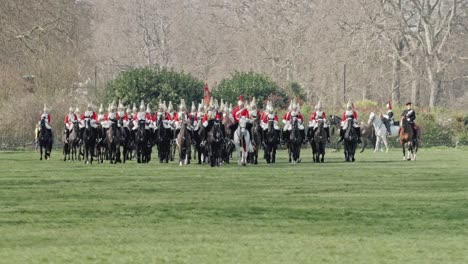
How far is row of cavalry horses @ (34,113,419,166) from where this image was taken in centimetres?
4584

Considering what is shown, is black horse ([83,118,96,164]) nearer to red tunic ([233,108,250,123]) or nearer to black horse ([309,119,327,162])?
red tunic ([233,108,250,123])

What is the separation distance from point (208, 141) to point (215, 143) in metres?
0.34

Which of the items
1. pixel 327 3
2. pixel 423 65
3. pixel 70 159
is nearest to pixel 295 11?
pixel 327 3

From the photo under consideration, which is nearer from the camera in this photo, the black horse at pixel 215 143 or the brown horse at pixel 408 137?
the black horse at pixel 215 143

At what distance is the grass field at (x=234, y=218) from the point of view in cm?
1669

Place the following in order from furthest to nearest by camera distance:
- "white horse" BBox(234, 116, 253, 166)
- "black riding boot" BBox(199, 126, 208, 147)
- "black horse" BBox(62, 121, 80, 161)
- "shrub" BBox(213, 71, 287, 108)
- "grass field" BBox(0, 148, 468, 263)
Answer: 1. "shrub" BBox(213, 71, 287, 108)
2. "black horse" BBox(62, 121, 80, 161)
3. "white horse" BBox(234, 116, 253, 166)
4. "black riding boot" BBox(199, 126, 208, 147)
5. "grass field" BBox(0, 148, 468, 263)

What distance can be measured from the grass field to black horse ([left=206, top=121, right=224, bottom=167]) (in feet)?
20.8

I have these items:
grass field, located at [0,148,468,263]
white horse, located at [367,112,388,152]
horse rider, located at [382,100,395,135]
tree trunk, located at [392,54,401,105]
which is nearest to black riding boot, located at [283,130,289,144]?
grass field, located at [0,148,468,263]

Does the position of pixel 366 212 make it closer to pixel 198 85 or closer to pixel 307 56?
pixel 198 85

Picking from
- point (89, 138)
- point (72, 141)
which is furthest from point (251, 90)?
point (89, 138)

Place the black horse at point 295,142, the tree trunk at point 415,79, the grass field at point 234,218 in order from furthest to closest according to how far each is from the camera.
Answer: the tree trunk at point 415,79
the black horse at point 295,142
the grass field at point 234,218

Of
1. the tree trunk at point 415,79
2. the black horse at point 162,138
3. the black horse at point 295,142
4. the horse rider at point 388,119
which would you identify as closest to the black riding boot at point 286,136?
the black horse at point 295,142

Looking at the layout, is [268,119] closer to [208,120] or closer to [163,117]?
[163,117]

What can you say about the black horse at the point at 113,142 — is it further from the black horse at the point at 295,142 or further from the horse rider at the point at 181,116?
the black horse at the point at 295,142
